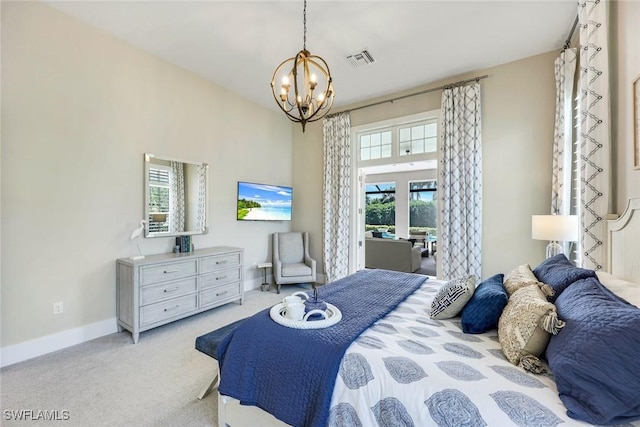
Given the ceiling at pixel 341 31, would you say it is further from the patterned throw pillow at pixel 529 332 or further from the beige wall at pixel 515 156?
the patterned throw pillow at pixel 529 332

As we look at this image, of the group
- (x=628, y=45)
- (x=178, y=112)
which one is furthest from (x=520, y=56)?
(x=178, y=112)

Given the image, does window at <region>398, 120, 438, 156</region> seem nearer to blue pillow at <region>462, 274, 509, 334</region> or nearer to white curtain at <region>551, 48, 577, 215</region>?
white curtain at <region>551, 48, 577, 215</region>

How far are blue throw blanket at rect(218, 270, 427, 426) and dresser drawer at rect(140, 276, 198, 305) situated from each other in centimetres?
174

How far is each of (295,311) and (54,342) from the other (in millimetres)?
2589

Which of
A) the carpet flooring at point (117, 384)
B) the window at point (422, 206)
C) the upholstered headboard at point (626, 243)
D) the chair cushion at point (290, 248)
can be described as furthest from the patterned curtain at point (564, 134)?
the window at point (422, 206)

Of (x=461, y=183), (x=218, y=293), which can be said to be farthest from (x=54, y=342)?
(x=461, y=183)

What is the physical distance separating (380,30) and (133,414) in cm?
381

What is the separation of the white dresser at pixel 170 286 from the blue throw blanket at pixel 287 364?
5.71 feet

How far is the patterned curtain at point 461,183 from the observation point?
347 centimetres

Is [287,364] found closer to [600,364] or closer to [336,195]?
[600,364]

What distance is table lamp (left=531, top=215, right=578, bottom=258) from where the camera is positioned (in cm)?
245

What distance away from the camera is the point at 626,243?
160 cm

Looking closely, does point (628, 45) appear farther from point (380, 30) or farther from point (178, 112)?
point (178, 112)

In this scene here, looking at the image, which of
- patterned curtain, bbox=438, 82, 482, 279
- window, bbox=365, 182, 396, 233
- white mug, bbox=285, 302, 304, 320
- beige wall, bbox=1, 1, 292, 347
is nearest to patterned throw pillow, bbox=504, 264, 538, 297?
white mug, bbox=285, 302, 304, 320
